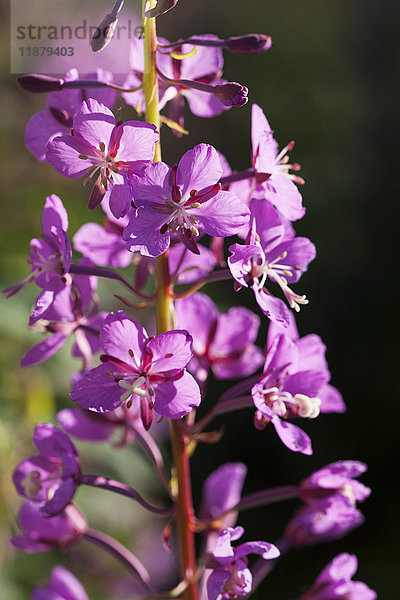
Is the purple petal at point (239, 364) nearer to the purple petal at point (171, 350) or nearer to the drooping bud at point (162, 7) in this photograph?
the purple petal at point (171, 350)

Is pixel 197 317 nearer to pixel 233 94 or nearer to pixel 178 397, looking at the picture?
pixel 178 397

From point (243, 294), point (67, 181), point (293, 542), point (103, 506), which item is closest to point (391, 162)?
point (243, 294)

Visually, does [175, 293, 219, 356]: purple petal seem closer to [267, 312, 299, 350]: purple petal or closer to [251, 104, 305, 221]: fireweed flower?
[267, 312, 299, 350]: purple petal

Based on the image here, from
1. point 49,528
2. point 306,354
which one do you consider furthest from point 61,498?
point 306,354

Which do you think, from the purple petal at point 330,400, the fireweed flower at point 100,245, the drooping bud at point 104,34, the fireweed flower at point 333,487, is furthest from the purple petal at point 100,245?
the fireweed flower at point 333,487

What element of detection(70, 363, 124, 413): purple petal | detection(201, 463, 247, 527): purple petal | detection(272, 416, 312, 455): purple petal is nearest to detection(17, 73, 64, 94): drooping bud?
detection(70, 363, 124, 413): purple petal

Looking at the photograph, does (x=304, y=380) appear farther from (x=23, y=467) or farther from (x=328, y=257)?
(x=328, y=257)
